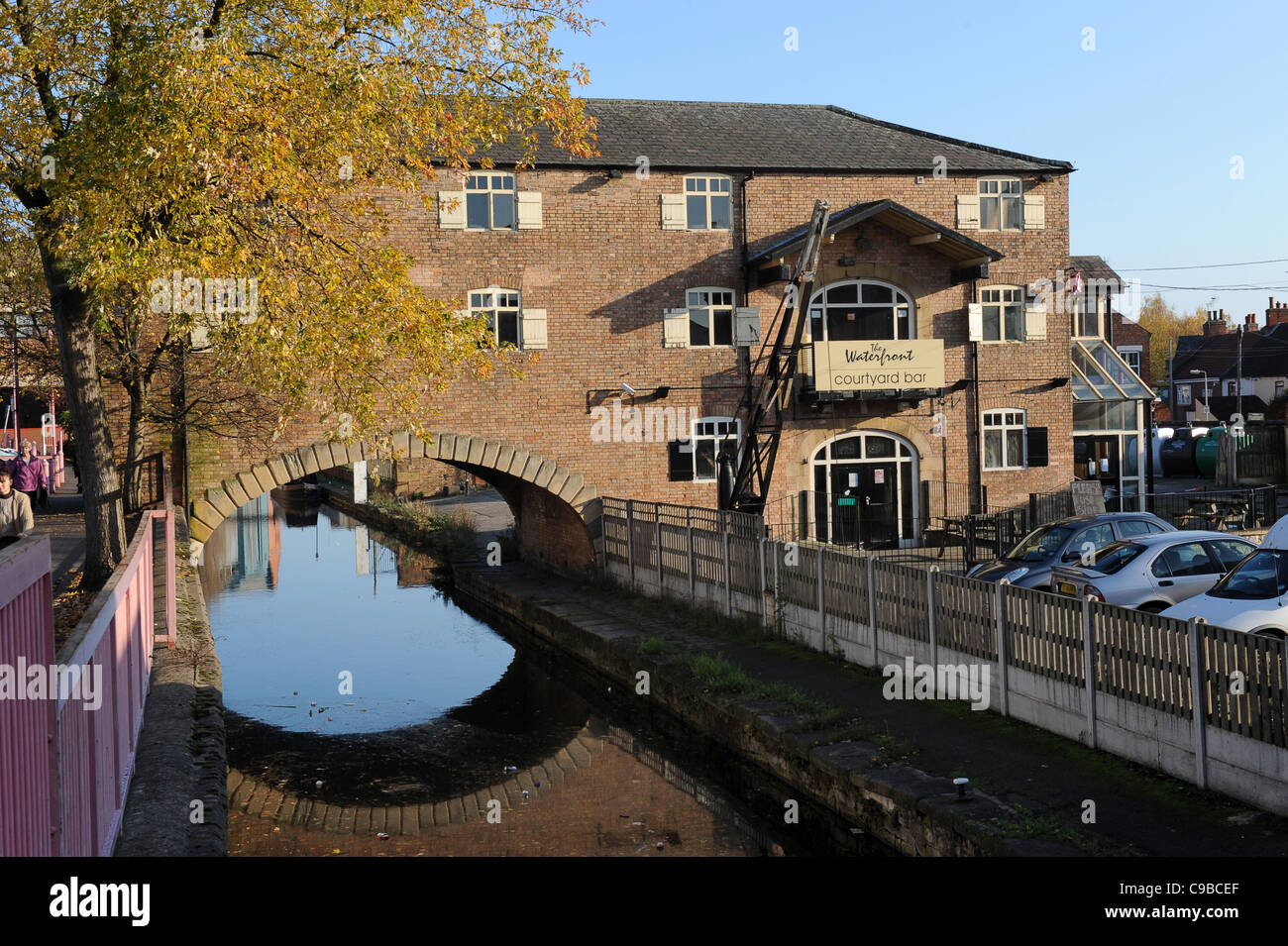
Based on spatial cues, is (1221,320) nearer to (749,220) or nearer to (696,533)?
(749,220)

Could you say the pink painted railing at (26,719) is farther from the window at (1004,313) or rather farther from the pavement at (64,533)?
the window at (1004,313)

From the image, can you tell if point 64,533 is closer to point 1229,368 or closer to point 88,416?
point 88,416

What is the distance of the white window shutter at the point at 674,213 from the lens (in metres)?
25.7

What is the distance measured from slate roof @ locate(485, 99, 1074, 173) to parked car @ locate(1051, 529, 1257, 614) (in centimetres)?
1378

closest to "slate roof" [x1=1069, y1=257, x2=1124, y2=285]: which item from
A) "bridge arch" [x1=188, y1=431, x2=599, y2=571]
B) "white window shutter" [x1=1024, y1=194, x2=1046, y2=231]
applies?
"white window shutter" [x1=1024, y1=194, x2=1046, y2=231]

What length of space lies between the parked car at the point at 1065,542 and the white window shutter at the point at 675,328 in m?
9.61

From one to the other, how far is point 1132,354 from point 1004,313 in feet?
132

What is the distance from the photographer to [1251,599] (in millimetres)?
11359

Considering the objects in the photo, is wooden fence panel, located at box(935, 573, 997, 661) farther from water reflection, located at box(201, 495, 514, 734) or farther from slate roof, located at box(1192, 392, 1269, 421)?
slate roof, located at box(1192, 392, 1269, 421)

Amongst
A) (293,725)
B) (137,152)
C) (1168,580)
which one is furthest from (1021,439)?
(137,152)

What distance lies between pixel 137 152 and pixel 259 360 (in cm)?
269

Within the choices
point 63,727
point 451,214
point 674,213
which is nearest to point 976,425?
point 674,213

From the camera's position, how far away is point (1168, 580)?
583 inches

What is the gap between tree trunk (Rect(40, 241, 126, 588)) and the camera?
14.7 metres
